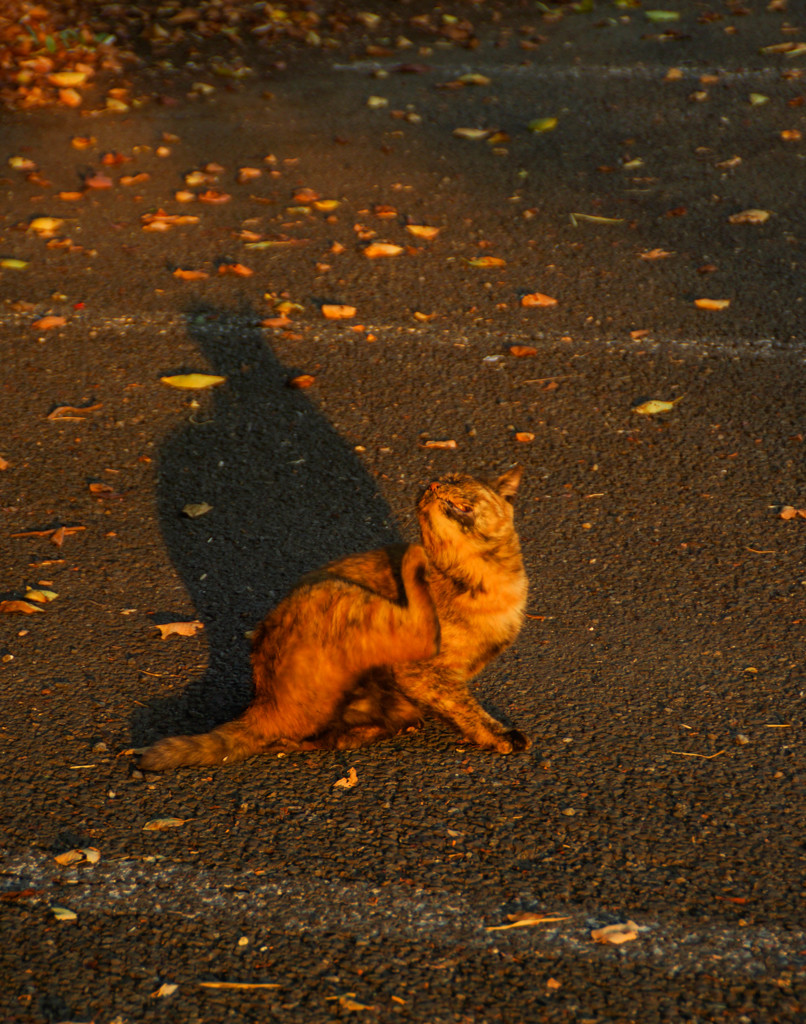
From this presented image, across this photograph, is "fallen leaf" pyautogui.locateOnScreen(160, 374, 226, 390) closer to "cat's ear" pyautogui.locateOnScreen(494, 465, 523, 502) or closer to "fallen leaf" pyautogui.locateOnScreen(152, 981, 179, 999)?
"cat's ear" pyautogui.locateOnScreen(494, 465, 523, 502)

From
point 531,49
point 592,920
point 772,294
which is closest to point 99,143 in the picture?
point 531,49

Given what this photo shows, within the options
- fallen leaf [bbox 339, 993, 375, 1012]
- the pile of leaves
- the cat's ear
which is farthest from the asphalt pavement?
the cat's ear

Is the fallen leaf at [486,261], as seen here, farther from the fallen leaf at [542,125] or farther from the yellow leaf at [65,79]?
the yellow leaf at [65,79]

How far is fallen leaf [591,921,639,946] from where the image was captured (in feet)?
8.95

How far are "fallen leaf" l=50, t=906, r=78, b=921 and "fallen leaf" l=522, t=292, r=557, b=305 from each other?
14.8 ft

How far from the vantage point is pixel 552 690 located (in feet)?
12.3

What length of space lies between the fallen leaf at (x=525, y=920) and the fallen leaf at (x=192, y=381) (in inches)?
144

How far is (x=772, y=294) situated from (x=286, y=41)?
21.8 ft

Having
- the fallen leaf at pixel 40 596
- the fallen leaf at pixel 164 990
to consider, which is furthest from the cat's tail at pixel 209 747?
the fallen leaf at pixel 40 596

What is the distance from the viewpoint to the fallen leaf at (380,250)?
6859 mm

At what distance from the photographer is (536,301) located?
20.6 ft

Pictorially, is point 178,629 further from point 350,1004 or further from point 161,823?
point 350,1004

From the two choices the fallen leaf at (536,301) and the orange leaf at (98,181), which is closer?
the fallen leaf at (536,301)

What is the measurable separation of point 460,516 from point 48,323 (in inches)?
145
